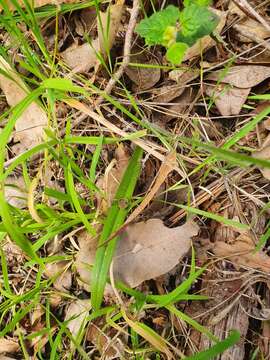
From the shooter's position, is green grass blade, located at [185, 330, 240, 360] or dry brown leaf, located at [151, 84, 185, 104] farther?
dry brown leaf, located at [151, 84, 185, 104]

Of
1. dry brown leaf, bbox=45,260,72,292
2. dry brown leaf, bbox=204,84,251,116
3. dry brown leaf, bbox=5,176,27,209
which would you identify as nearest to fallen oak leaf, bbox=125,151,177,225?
dry brown leaf, bbox=204,84,251,116

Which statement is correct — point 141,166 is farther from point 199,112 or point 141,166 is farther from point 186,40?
point 186,40

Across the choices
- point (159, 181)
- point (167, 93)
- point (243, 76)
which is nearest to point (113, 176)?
point (159, 181)

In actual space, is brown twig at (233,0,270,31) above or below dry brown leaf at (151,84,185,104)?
above

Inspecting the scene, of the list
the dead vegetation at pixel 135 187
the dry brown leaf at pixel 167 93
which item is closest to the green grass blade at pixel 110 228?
the dead vegetation at pixel 135 187

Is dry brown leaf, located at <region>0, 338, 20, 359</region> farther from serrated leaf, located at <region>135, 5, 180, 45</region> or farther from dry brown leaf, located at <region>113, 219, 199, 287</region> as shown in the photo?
serrated leaf, located at <region>135, 5, 180, 45</region>

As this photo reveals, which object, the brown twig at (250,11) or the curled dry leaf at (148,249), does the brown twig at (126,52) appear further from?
the curled dry leaf at (148,249)

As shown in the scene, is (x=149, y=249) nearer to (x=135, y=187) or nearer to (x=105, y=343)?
(x=135, y=187)
